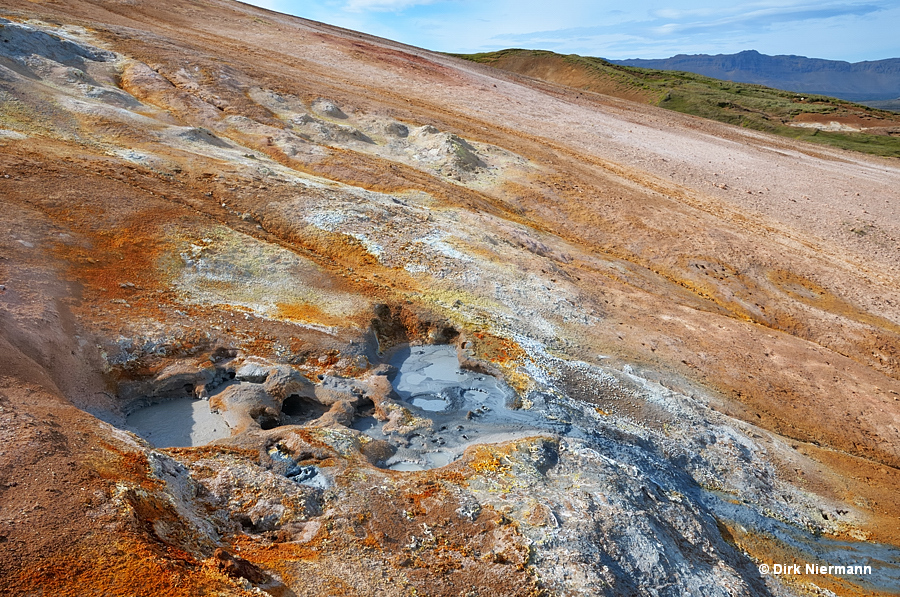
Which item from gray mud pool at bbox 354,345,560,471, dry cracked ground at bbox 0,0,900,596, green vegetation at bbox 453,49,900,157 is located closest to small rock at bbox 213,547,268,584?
dry cracked ground at bbox 0,0,900,596

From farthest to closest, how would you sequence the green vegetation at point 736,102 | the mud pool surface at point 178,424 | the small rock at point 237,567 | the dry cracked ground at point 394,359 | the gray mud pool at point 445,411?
the green vegetation at point 736,102, the gray mud pool at point 445,411, the mud pool surface at point 178,424, the dry cracked ground at point 394,359, the small rock at point 237,567

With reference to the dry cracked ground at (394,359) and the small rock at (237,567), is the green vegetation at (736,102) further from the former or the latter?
→ the small rock at (237,567)

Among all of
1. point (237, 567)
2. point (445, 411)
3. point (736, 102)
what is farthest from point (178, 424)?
point (736, 102)

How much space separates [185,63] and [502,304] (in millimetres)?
14551

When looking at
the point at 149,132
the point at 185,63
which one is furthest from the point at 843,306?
the point at 185,63

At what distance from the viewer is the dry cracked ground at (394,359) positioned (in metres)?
5.16

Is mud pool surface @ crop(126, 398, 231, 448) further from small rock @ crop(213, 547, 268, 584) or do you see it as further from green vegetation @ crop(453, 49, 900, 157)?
green vegetation @ crop(453, 49, 900, 157)

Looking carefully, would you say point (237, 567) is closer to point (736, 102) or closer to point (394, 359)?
point (394, 359)

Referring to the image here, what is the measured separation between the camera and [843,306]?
1403 centimetres

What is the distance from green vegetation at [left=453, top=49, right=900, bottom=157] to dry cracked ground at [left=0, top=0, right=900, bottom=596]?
63.6ft

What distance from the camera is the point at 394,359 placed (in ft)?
30.1

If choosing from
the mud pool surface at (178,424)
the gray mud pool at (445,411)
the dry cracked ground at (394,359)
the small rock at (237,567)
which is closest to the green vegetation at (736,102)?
the dry cracked ground at (394,359)

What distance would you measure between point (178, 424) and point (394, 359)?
129 inches

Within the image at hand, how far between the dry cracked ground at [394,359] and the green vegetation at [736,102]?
1937cm
